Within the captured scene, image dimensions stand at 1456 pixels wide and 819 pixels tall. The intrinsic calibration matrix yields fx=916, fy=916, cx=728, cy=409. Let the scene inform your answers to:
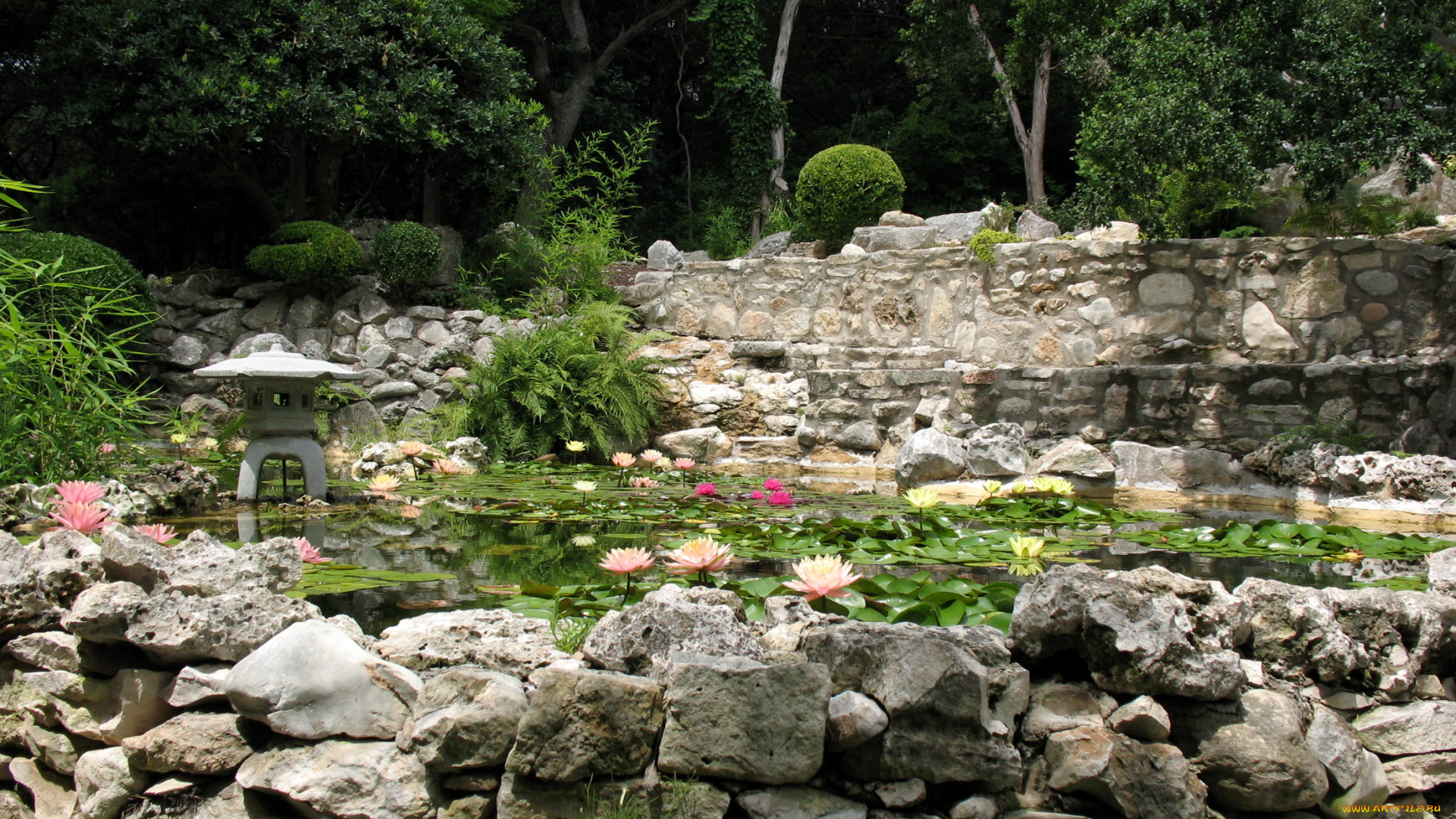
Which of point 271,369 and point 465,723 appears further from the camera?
point 271,369

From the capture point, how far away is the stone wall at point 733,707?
161cm

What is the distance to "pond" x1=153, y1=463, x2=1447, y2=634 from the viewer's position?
8.00ft

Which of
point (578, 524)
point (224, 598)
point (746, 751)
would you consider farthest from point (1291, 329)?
point (224, 598)

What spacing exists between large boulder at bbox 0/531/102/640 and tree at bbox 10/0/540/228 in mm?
7903

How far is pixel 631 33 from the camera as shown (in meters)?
15.2

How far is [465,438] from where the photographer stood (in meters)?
6.11

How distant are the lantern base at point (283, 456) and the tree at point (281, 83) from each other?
568cm

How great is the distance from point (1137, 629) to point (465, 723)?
48.5 inches

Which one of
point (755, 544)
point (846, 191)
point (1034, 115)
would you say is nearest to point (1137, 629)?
point (755, 544)

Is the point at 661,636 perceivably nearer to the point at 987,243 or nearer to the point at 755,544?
the point at 755,544

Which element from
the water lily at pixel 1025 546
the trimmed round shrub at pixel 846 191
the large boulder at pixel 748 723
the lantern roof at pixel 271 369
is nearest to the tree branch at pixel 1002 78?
the trimmed round shrub at pixel 846 191

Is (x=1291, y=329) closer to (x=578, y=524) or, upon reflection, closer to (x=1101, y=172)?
(x=1101, y=172)

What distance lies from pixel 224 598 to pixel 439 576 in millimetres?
942

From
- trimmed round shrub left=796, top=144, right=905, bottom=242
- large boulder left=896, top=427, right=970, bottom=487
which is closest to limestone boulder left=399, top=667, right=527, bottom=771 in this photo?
large boulder left=896, top=427, right=970, bottom=487
